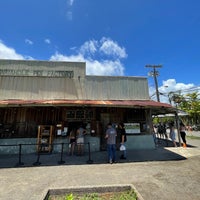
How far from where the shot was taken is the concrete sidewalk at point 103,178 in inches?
146

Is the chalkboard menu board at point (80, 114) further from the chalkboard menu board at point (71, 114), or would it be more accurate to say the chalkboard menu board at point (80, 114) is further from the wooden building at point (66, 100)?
the chalkboard menu board at point (71, 114)

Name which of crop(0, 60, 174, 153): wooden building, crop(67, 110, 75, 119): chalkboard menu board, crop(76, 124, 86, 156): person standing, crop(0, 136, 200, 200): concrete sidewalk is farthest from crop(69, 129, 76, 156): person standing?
crop(0, 136, 200, 200): concrete sidewalk

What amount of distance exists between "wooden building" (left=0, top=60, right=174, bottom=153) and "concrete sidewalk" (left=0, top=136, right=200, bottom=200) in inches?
112

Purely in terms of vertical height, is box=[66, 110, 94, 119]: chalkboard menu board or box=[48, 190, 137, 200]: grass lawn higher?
box=[66, 110, 94, 119]: chalkboard menu board

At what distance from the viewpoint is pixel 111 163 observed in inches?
253

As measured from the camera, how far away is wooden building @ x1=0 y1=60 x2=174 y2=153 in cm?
892

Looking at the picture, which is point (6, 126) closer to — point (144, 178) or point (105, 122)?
point (105, 122)

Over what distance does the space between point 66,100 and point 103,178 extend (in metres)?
5.04

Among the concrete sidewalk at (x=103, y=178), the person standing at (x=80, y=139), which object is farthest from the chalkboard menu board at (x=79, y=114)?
the concrete sidewalk at (x=103, y=178)

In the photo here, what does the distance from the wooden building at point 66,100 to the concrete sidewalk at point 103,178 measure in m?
2.84

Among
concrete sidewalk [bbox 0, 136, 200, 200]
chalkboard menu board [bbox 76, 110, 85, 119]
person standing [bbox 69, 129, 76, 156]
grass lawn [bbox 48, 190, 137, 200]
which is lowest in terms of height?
grass lawn [bbox 48, 190, 137, 200]

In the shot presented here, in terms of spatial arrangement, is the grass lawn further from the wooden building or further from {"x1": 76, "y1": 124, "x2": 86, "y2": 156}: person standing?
the wooden building

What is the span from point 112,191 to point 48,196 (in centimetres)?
159

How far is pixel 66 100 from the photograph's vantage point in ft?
28.1
